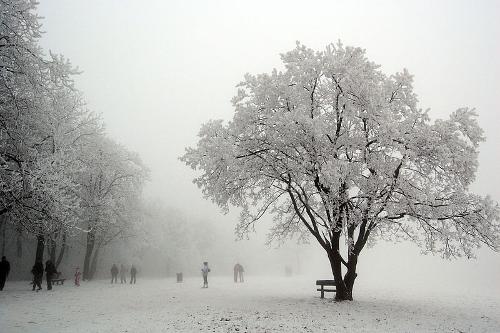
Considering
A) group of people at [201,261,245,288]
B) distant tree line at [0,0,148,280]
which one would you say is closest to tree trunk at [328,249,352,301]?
distant tree line at [0,0,148,280]

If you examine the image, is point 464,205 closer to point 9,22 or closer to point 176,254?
point 9,22

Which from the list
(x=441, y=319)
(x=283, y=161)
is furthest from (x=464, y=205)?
(x=283, y=161)

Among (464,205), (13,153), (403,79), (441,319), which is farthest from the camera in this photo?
(13,153)

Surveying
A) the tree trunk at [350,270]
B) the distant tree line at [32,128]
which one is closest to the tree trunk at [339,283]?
the tree trunk at [350,270]

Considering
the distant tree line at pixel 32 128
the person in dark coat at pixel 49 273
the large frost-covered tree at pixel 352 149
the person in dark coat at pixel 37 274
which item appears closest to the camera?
the distant tree line at pixel 32 128

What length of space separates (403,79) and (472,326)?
11.6 metres

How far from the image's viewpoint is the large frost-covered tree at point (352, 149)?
53.2ft

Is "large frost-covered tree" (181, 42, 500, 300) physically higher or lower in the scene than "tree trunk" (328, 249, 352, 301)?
higher

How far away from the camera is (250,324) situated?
42.2 feet

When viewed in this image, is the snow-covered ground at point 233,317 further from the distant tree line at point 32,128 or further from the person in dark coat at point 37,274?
the person in dark coat at point 37,274

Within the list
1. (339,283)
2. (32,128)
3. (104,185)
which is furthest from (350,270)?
(104,185)

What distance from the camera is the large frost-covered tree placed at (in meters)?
16.2

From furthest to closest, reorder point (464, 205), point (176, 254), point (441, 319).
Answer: point (176, 254)
point (464, 205)
point (441, 319)

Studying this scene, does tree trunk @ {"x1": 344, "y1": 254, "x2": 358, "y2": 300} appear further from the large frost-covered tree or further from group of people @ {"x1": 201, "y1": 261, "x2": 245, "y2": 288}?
group of people @ {"x1": 201, "y1": 261, "x2": 245, "y2": 288}
